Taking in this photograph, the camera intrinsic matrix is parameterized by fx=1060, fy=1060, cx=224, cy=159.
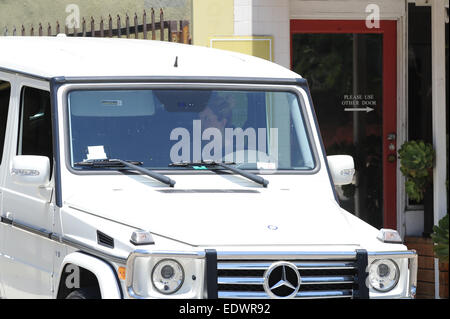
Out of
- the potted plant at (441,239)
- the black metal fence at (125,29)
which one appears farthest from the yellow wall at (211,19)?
the potted plant at (441,239)

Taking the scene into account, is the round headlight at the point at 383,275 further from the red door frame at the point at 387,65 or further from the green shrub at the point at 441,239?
the red door frame at the point at 387,65

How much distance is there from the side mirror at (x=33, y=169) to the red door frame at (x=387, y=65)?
5478 mm

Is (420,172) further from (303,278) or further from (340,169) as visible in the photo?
(303,278)

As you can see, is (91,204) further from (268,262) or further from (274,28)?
(274,28)

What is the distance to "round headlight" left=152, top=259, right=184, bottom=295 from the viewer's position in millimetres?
5367

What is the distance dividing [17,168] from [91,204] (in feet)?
1.75

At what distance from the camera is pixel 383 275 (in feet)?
18.7

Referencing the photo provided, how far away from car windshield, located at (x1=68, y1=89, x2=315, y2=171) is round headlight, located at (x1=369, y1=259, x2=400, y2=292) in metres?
1.13

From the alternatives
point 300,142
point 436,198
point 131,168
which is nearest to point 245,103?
point 300,142

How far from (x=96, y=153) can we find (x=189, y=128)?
0.60 metres

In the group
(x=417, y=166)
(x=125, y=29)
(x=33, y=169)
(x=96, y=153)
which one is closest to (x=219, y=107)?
(x=96, y=153)

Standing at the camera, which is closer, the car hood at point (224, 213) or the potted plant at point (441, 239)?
the car hood at point (224, 213)

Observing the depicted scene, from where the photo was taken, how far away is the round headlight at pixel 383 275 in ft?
18.6
